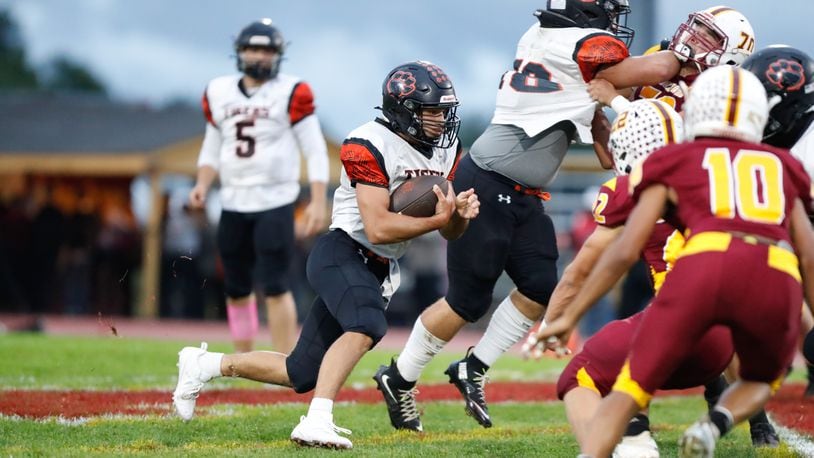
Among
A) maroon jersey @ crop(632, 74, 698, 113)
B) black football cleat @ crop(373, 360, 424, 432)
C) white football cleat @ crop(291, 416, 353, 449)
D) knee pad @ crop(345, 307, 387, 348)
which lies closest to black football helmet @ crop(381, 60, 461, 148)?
knee pad @ crop(345, 307, 387, 348)

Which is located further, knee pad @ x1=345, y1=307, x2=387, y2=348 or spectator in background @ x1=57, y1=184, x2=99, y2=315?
spectator in background @ x1=57, y1=184, x2=99, y2=315

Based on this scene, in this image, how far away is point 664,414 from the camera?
6242 mm

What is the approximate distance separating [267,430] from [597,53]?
220 centimetres

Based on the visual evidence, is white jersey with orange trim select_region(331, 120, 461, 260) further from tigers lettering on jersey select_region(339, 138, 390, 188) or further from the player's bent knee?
the player's bent knee

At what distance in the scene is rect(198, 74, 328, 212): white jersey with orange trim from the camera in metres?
7.41

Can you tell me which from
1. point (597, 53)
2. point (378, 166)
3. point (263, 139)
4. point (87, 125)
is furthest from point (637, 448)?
point (87, 125)

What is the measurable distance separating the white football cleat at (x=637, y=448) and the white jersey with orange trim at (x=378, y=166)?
145 centimetres

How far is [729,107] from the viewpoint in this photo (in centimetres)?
346

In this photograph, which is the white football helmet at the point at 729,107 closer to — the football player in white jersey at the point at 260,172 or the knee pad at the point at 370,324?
the knee pad at the point at 370,324

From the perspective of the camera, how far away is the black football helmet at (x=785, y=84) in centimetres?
425

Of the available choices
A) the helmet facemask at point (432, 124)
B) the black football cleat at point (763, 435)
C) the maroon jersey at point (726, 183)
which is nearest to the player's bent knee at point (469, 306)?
the helmet facemask at point (432, 124)

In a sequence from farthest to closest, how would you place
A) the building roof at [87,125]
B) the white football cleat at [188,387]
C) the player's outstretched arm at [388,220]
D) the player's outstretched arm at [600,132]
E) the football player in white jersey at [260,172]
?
the building roof at [87,125] < the football player in white jersey at [260,172] < the player's outstretched arm at [600,132] < the white football cleat at [188,387] < the player's outstretched arm at [388,220]

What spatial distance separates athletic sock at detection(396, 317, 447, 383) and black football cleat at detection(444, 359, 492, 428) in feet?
0.70

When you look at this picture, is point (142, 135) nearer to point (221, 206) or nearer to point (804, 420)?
point (221, 206)
